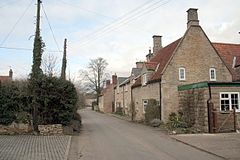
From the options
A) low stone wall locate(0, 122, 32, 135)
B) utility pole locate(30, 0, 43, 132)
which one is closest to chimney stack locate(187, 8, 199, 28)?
utility pole locate(30, 0, 43, 132)

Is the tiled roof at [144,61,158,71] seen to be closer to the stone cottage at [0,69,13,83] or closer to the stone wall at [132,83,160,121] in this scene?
the stone wall at [132,83,160,121]

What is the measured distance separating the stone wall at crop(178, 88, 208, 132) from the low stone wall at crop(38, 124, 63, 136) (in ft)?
33.1

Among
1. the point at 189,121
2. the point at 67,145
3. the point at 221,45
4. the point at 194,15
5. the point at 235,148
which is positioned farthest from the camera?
the point at 221,45

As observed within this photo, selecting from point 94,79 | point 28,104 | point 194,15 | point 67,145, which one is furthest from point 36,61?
point 94,79

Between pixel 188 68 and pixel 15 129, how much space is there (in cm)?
1774

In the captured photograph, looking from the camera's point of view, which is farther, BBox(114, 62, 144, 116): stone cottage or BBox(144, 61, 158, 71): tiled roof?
BBox(114, 62, 144, 116): stone cottage

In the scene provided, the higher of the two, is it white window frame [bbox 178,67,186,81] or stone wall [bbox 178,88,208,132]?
white window frame [bbox 178,67,186,81]

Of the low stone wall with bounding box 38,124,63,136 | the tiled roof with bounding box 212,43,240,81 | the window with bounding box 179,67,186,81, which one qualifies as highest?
the tiled roof with bounding box 212,43,240,81

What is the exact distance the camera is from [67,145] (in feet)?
56.2

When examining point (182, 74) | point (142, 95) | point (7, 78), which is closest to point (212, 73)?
point (182, 74)

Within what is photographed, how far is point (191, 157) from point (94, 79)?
7630 cm

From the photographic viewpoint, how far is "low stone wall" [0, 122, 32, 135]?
21.7 m

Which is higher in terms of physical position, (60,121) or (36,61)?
(36,61)

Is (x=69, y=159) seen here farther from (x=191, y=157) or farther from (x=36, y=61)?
(x=36, y=61)
